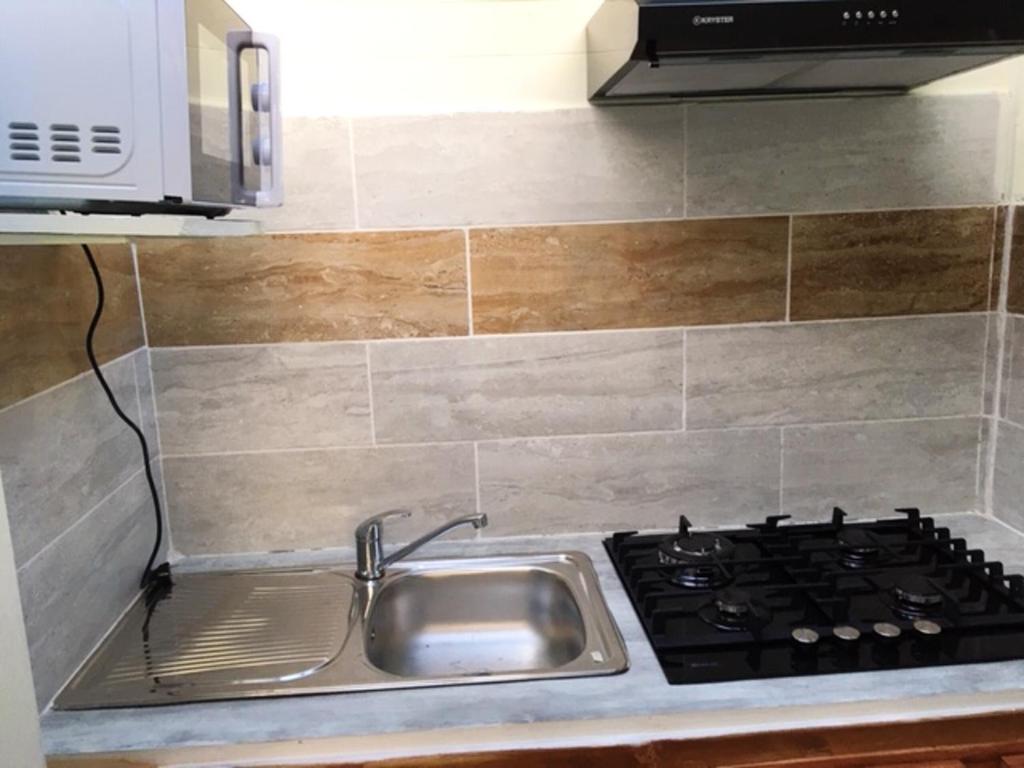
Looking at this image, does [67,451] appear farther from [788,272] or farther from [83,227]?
[788,272]

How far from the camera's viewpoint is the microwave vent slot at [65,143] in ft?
2.28

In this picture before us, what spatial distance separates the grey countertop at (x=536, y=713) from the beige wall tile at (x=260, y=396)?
529 mm

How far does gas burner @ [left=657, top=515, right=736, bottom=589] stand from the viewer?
130 centimetres

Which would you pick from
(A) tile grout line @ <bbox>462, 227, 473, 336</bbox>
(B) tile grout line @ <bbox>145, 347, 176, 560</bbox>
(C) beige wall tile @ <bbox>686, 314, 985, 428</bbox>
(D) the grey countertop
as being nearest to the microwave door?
(A) tile grout line @ <bbox>462, 227, 473, 336</bbox>

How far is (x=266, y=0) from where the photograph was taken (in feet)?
4.42

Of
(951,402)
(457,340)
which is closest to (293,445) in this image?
(457,340)

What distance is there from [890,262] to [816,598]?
2.18 feet

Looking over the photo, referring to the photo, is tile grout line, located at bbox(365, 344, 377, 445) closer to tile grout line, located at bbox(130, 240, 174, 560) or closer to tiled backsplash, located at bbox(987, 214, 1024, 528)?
tile grout line, located at bbox(130, 240, 174, 560)

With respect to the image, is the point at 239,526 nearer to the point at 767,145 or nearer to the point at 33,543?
the point at 33,543

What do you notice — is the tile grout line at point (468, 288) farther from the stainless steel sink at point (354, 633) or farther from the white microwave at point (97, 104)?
the white microwave at point (97, 104)

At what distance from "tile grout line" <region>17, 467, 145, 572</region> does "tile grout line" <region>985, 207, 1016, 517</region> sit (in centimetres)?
159

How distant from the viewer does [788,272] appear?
4.82ft

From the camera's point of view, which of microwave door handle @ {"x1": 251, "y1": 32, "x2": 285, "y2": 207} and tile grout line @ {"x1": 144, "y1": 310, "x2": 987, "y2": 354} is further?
tile grout line @ {"x1": 144, "y1": 310, "x2": 987, "y2": 354}

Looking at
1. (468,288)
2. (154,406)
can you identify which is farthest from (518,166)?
(154,406)
